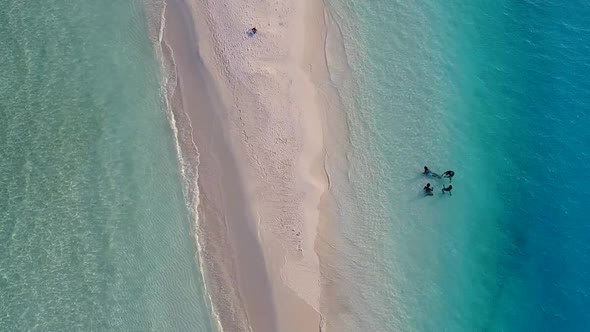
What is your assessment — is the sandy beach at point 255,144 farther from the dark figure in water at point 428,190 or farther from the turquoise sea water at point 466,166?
the dark figure in water at point 428,190

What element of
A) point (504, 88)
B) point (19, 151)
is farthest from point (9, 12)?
point (504, 88)

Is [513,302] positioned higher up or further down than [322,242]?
further down

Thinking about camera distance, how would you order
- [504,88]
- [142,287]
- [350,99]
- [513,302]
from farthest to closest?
[504,88], [350,99], [513,302], [142,287]

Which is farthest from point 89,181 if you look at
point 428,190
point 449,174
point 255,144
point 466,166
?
point 466,166

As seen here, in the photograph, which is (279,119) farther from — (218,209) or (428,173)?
(428,173)

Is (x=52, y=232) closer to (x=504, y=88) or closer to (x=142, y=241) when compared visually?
(x=142, y=241)

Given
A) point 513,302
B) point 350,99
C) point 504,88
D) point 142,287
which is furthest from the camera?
point 504,88

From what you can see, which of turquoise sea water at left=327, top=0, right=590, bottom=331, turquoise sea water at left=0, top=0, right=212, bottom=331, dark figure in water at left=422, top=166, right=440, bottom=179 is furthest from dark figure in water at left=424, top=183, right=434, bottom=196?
turquoise sea water at left=0, top=0, right=212, bottom=331

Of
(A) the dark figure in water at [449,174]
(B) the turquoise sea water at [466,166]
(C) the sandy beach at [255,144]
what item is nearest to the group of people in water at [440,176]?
(A) the dark figure in water at [449,174]
